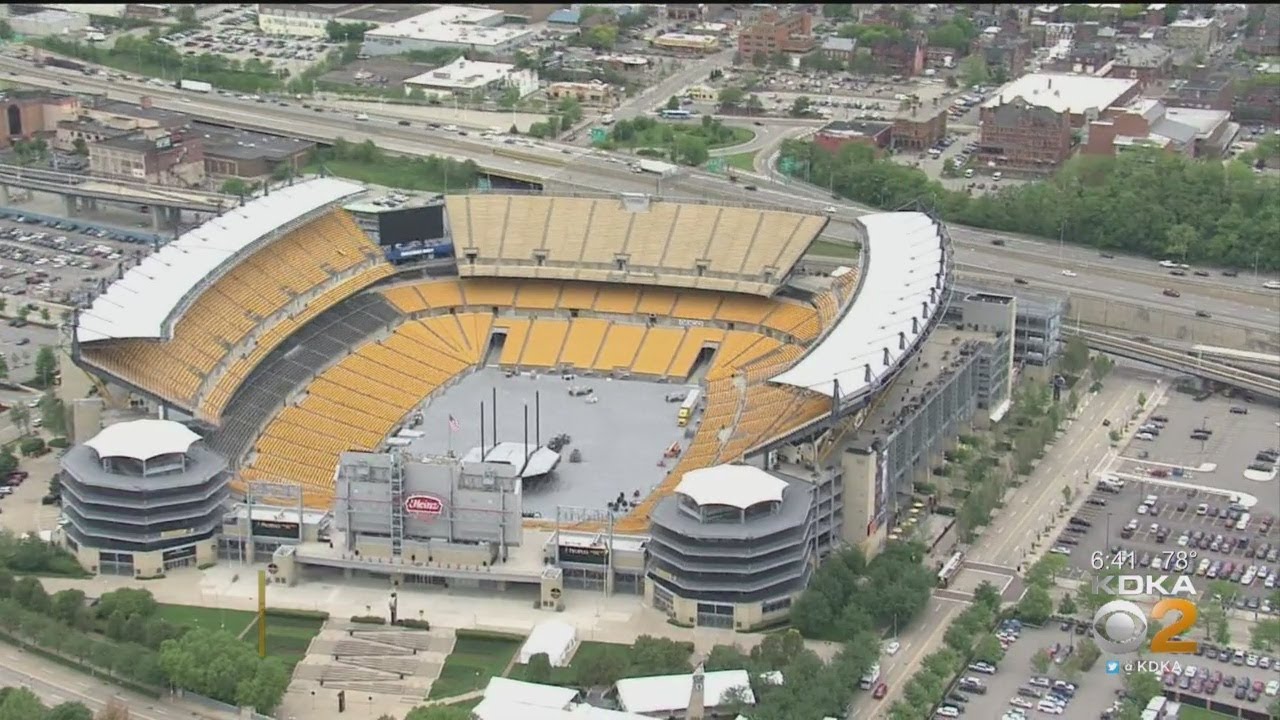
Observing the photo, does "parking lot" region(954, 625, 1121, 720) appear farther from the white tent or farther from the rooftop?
the rooftop

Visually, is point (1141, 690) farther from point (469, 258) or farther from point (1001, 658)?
point (469, 258)

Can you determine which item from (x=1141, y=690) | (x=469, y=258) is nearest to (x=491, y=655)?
(x=1141, y=690)

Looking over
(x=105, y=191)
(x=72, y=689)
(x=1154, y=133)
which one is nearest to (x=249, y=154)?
(x=105, y=191)

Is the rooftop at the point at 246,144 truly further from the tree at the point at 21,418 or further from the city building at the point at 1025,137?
the tree at the point at 21,418

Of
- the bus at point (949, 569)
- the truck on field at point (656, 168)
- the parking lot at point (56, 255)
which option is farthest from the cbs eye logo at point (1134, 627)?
the truck on field at point (656, 168)

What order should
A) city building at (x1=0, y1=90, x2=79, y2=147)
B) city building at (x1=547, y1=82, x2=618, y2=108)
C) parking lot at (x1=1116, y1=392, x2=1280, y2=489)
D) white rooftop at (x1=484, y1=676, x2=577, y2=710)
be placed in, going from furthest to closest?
city building at (x1=547, y1=82, x2=618, y2=108) < city building at (x1=0, y1=90, x2=79, y2=147) < parking lot at (x1=1116, y1=392, x2=1280, y2=489) < white rooftop at (x1=484, y1=676, x2=577, y2=710)

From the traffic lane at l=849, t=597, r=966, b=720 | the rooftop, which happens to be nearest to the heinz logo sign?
the traffic lane at l=849, t=597, r=966, b=720

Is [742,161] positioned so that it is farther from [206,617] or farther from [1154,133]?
[206,617]
